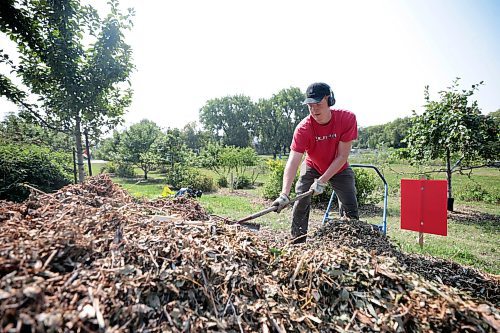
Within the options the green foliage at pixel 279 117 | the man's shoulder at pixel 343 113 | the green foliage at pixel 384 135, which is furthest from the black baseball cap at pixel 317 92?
the green foliage at pixel 279 117

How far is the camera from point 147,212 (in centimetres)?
249

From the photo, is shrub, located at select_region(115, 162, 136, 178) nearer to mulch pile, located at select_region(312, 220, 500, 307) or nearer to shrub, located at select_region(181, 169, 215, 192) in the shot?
shrub, located at select_region(181, 169, 215, 192)

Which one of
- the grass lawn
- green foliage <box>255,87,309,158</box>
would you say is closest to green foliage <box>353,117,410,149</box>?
green foliage <box>255,87,309,158</box>

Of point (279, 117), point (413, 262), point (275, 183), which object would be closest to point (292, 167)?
point (413, 262)

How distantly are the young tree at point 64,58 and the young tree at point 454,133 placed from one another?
6.67m

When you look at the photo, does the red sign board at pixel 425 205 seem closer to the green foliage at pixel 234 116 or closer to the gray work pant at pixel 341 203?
the gray work pant at pixel 341 203

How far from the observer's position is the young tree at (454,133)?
223 inches

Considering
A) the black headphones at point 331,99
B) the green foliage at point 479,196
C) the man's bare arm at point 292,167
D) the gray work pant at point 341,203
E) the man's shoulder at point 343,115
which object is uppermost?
the black headphones at point 331,99

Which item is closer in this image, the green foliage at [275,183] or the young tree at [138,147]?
the green foliage at [275,183]

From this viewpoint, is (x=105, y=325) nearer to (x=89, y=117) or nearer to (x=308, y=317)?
(x=308, y=317)

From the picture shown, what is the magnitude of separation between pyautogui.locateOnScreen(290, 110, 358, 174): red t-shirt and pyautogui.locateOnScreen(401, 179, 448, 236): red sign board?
3.85ft

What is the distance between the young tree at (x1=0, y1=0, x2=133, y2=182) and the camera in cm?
415

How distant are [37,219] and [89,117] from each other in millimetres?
3309

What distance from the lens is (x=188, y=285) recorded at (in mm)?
1549
